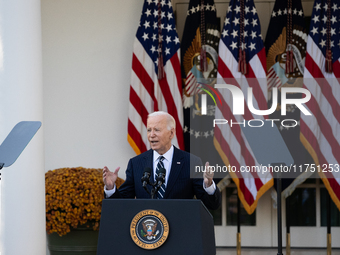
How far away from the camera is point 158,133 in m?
Result: 3.08

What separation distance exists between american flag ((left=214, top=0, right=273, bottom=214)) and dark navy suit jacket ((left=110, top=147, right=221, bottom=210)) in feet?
5.99

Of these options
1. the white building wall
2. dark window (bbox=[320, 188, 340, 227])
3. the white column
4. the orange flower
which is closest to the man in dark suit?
the white column

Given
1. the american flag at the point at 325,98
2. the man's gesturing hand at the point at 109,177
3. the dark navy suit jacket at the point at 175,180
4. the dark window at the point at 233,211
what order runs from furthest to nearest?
the dark window at the point at 233,211 < the american flag at the point at 325,98 < the dark navy suit jacket at the point at 175,180 < the man's gesturing hand at the point at 109,177

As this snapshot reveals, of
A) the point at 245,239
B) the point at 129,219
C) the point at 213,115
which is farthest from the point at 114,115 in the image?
the point at 129,219

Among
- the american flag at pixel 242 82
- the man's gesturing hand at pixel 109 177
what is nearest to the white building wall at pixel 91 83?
the american flag at pixel 242 82

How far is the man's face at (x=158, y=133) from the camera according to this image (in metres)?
3.08

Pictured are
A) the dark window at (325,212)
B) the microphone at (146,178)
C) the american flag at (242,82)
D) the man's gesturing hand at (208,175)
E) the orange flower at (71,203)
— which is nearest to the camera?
the microphone at (146,178)

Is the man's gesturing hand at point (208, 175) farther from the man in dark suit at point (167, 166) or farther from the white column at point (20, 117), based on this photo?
the white column at point (20, 117)

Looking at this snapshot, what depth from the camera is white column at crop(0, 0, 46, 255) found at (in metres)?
3.19

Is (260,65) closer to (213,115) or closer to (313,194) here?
(213,115)

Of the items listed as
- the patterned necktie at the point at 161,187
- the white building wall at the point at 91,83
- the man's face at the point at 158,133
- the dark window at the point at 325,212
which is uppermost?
the white building wall at the point at 91,83

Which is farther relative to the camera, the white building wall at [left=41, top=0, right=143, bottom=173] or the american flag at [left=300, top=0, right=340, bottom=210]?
the white building wall at [left=41, top=0, right=143, bottom=173]

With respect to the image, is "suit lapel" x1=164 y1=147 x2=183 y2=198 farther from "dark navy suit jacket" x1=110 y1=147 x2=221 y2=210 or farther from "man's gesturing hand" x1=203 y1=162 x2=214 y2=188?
"man's gesturing hand" x1=203 y1=162 x2=214 y2=188

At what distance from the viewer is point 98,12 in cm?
521
